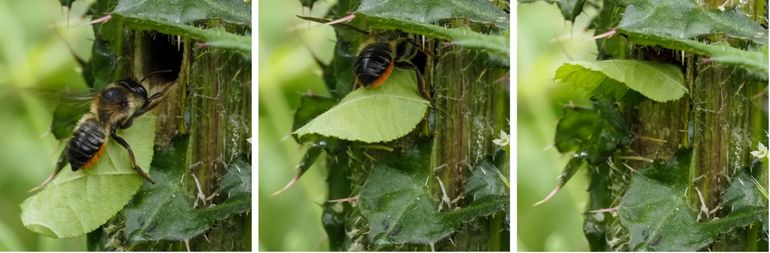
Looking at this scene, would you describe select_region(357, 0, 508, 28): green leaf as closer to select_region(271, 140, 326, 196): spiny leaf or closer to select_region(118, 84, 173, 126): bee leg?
select_region(271, 140, 326, 196): spiny leaf

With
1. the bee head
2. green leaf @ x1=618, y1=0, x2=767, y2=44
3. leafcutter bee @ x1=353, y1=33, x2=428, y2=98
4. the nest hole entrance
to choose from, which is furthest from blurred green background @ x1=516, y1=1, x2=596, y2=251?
Answer: the bee head

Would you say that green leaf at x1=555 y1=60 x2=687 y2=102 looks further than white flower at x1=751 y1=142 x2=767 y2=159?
No

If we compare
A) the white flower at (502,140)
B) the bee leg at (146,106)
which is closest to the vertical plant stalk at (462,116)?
the white flower at (502,140)

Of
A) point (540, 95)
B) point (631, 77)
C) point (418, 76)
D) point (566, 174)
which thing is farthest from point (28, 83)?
point (631, 77)

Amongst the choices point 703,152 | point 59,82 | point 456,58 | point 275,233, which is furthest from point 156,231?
point 703,152

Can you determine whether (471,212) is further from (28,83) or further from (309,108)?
(28,83)
